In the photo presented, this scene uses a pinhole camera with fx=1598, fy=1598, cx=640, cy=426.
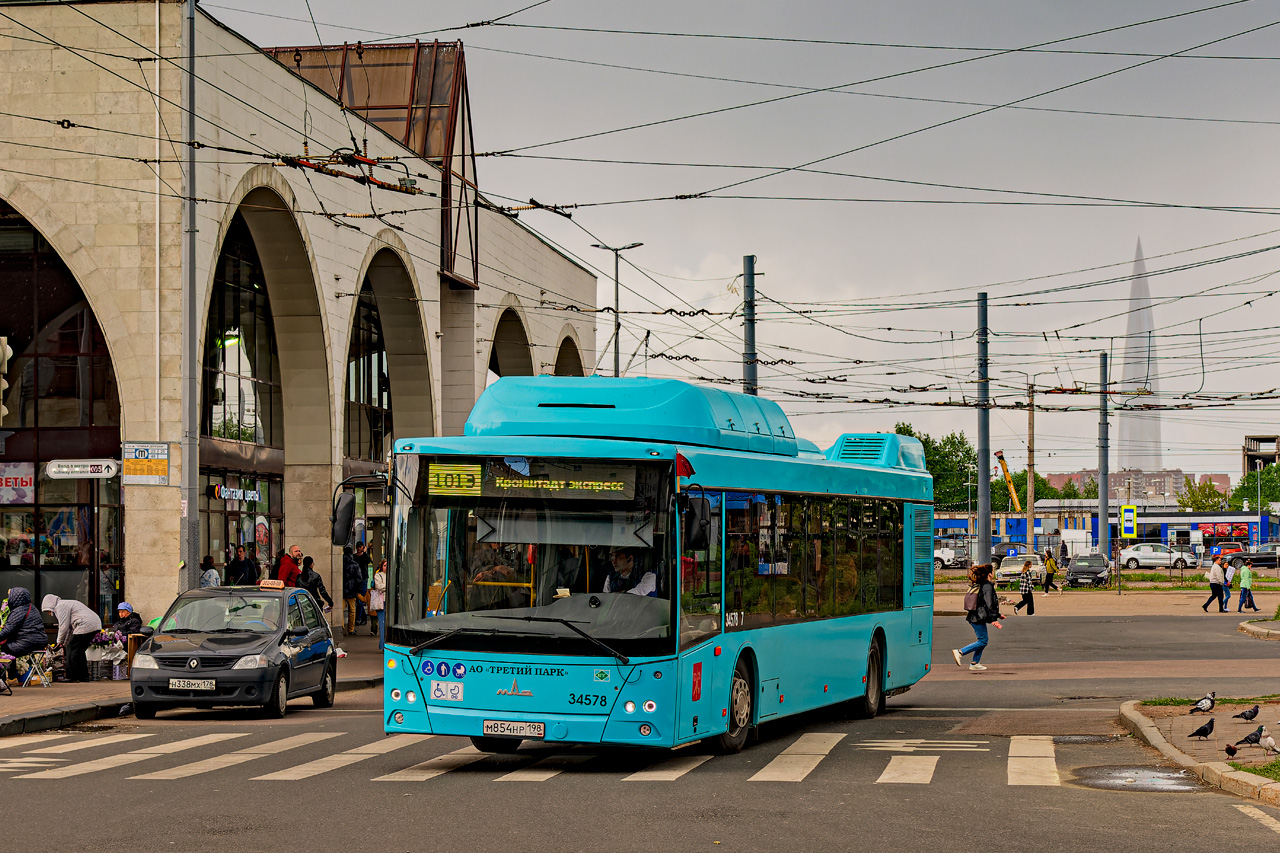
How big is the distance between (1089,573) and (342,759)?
59.7 metres

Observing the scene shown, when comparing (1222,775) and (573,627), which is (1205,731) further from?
(573,627)

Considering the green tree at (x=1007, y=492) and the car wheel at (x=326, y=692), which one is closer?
the car wheel at (x=326, y=692)

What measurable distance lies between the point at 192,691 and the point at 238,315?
16.3m

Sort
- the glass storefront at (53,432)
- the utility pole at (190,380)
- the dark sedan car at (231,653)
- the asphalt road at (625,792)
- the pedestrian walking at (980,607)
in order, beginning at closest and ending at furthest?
the asphalt road at (625,792), the dark sedan car at (231,653), the utility pole at (190,380), the pedestrian walking at (980,607), the glass storefront at (53,432)

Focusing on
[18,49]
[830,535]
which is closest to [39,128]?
[18,49]

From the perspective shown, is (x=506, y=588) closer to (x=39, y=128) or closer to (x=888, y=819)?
(x=888, y=819)

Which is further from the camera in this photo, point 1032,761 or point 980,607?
point 980,607

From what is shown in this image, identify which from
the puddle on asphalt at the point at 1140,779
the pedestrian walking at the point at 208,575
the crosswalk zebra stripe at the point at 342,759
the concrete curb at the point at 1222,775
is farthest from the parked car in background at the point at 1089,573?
the puddle on asphalt at the point at 1140,779

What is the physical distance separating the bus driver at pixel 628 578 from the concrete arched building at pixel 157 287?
36.5 ft

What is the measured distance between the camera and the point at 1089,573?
225ft

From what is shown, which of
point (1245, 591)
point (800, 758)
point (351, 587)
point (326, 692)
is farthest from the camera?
point (1245, 591)

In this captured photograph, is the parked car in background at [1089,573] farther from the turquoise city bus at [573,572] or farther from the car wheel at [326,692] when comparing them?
the turquoise city bus at [573,572]

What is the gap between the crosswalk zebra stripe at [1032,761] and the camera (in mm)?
11469

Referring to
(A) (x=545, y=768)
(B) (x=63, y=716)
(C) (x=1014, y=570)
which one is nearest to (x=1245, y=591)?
(C) (x=1014, y=570)
